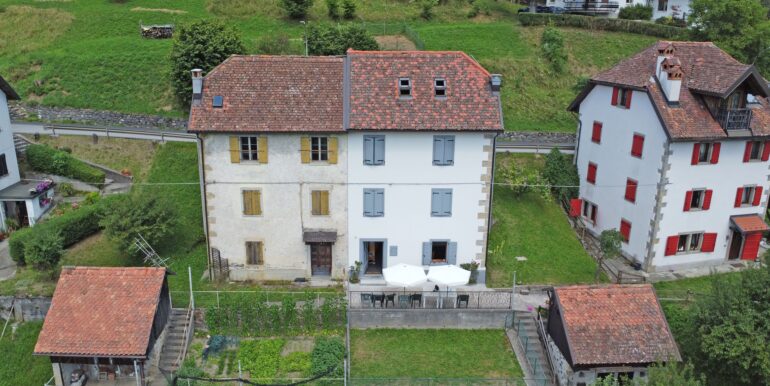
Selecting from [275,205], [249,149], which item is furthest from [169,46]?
[275,205]

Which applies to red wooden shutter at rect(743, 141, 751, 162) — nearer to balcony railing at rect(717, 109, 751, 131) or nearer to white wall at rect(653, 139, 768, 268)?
white wall at rect(653, 139, 768, 268)

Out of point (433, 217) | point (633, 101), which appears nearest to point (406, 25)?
point (633, 101)

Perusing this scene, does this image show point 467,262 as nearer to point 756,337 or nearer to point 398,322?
point 398,322

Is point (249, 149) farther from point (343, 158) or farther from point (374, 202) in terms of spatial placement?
point (374, 202)

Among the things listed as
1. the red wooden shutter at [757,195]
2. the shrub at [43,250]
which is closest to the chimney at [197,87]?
the shrub at [43,250]

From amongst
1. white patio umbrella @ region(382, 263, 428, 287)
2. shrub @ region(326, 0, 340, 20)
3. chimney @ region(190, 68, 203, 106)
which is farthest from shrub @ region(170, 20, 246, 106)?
white patio umbrella @ region(382, 263, 428, 287)
